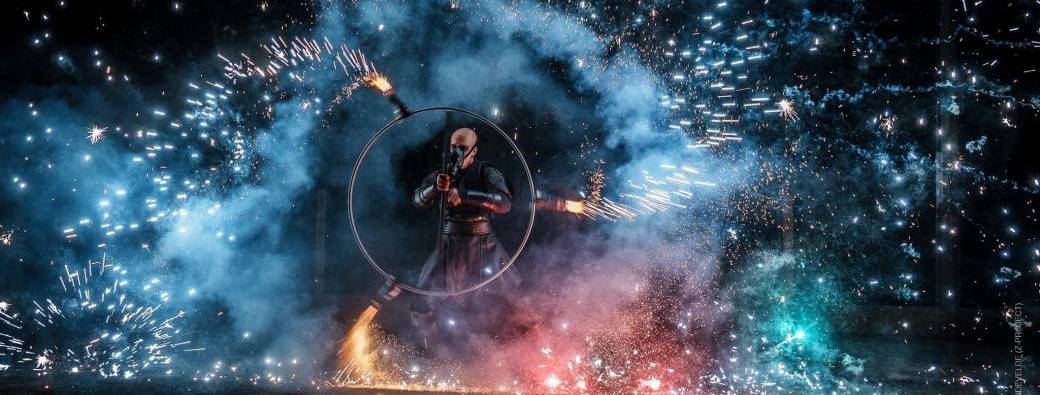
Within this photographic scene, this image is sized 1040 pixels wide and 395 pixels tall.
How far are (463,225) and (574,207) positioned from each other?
4.17 feet

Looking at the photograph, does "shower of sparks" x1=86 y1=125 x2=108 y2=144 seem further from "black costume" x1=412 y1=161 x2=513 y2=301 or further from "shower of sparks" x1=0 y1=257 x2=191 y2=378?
"black costume" x1=412 y1=161 x2=513 y2=301

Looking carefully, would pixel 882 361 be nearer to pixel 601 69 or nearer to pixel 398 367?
pixel 601 69

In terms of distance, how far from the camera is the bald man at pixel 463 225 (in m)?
4.87

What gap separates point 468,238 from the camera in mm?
5062

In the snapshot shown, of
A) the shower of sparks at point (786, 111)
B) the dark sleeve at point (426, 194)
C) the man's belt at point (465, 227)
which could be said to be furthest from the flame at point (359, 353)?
the shower of sparks at point (786, 111)

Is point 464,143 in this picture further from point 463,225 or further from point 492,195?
point 463,225

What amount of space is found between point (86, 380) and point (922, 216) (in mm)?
8602

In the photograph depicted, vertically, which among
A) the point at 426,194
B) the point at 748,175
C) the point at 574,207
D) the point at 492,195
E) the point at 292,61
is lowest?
the point at 426,194

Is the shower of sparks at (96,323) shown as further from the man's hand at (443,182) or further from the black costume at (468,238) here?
the man's hand at (443,182)

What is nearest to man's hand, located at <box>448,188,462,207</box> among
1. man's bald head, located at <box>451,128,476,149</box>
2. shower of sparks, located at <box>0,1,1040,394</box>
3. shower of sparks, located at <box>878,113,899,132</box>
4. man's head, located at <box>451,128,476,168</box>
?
man's head, located at <box>451,128,476,168</box>

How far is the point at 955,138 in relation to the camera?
559cm

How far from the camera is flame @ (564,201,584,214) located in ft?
18.1

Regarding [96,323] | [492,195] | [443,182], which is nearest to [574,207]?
[492,195]

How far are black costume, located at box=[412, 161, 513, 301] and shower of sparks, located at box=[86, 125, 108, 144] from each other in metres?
3.65
